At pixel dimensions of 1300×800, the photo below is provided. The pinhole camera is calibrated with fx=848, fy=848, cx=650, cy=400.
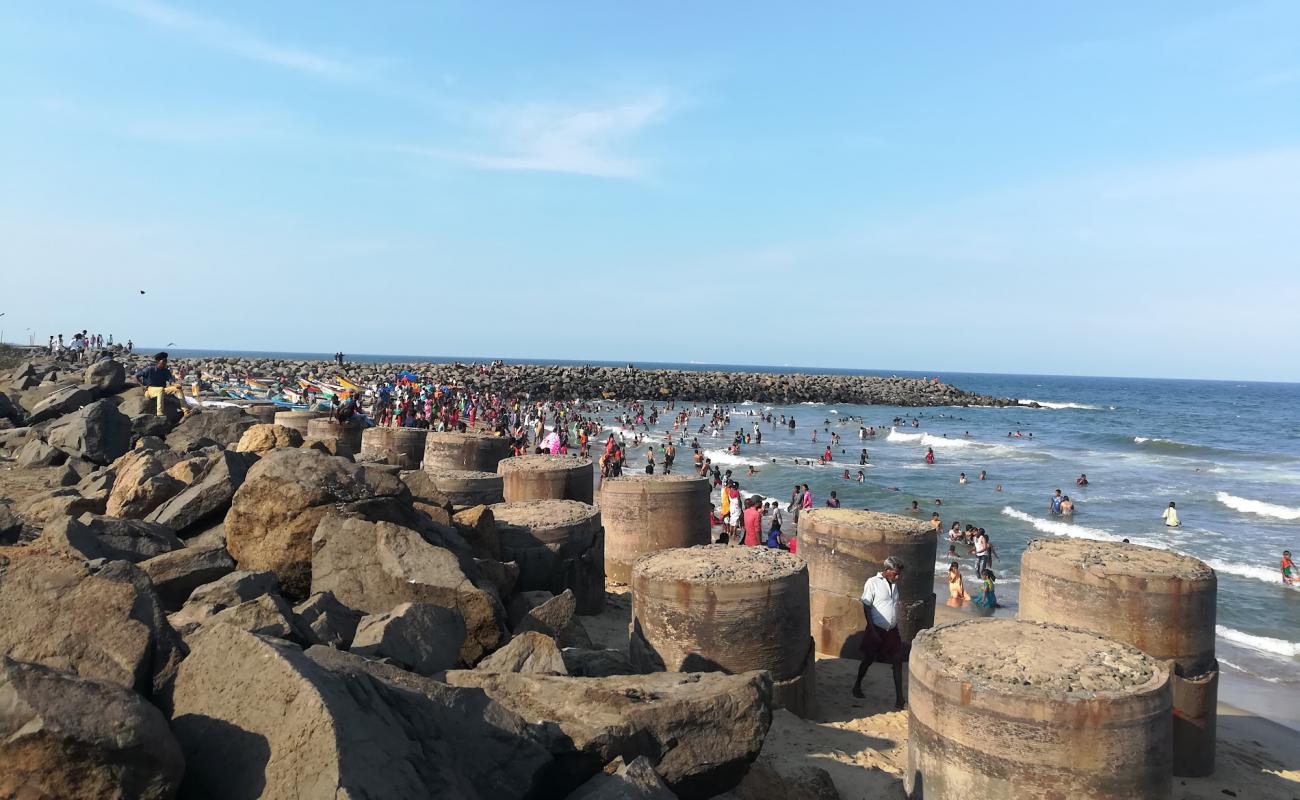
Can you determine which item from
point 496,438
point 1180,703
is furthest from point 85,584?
point 496,438

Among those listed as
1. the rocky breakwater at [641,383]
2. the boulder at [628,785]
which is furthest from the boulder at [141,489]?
the rocky breakwater at [641,383]

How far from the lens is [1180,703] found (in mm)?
6957

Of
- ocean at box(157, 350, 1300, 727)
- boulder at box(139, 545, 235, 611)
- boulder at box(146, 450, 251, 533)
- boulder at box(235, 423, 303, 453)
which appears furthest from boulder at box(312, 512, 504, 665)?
ocean at box(157, 350, 1300, 727)

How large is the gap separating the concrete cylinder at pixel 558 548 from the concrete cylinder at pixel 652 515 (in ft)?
2.69

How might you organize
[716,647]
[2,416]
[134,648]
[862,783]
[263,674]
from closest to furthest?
[263,674] → [134,648] → [862,783] → [716,647] → [2,416]

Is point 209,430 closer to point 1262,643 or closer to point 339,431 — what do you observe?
point 339,431

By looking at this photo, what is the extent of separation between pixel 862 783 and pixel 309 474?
187 inches

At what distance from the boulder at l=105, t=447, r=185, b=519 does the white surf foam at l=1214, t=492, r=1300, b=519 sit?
29.0 m

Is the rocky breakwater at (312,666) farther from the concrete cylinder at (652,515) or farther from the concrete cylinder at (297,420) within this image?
the concrete cylinder at (297,420)

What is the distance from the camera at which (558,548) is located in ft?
28.2

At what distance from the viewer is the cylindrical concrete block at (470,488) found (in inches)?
419

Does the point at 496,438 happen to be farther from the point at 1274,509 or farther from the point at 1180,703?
the point at 1274,509

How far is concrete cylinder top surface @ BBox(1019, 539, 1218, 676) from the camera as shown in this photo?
22.0ft

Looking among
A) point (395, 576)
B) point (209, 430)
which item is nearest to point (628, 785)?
point (395, 576)
